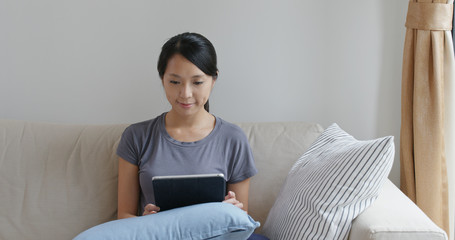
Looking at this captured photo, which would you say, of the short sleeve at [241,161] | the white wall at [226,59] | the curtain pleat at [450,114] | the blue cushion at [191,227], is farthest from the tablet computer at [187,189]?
the curtain pleat at [450,114]

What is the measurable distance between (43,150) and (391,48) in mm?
1510

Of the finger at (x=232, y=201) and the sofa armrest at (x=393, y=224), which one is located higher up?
the sofa armrest at (x=393, y=224)

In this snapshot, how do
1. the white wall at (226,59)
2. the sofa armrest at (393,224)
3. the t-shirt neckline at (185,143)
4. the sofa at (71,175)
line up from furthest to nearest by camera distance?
the white wall at (226,59) → the sofa at (71,175) → the t-shirt neckline at (185,143) → the sofa armrest at (393,224)

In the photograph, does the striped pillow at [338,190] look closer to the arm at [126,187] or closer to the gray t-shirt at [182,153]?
the gray t-shirt at [182,153]

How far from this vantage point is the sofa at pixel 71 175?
1.74m

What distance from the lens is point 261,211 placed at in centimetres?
173

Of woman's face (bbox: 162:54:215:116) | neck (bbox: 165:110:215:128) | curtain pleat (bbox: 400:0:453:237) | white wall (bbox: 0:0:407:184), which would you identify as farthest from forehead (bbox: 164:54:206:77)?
curtain pleat (bbox: 400:0:453:237)

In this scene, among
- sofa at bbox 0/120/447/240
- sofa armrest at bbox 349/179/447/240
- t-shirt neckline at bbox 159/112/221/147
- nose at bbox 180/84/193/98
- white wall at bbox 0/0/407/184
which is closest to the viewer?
sofa armrest at bbox 349/179/447/240

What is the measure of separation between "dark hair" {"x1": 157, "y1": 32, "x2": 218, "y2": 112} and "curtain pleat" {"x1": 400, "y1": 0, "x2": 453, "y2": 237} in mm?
816

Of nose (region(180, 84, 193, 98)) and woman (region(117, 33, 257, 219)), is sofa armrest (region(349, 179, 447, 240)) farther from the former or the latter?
nose (region(180, 84, 193, 98))

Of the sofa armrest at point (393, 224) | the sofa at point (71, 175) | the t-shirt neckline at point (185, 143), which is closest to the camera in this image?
the sofa armrest at point (393, 224)

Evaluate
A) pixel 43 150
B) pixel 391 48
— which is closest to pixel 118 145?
pixel 43 150

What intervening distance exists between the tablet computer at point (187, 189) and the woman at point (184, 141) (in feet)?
0.83

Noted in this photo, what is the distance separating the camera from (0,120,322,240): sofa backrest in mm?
1735
